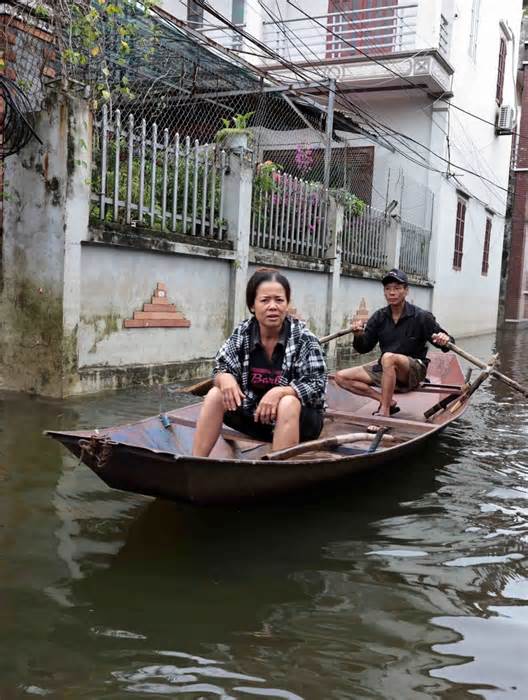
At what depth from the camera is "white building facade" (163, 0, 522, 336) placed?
45.4ft

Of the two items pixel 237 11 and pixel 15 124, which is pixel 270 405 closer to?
pixel 15 124

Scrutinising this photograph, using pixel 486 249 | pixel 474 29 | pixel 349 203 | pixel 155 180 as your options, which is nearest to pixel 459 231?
pixel 486 249

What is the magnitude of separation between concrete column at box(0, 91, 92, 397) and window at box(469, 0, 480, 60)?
13031mm

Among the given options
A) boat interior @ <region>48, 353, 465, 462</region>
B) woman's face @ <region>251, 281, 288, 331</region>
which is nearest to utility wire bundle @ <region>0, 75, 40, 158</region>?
boat interior @ <region>48, 353, 465, 462</region>

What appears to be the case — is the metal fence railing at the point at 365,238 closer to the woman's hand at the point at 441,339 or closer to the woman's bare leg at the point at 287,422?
the woman's hand at the point at 441,339

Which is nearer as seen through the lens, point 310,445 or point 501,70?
point 310,445

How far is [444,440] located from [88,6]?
211 inches

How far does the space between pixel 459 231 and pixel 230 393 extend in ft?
49.3

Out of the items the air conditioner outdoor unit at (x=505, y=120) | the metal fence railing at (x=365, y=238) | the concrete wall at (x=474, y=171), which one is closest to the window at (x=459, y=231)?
the concrete wall at (x=474, y=171)

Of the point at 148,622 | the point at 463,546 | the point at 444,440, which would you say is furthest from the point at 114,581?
the point at 444,440

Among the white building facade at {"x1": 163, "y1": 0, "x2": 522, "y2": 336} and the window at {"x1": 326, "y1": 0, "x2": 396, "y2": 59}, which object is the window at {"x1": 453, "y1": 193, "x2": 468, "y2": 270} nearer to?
the white building facade at {"x1": 163, "y1": 0, "x2": 522, "y2": 336}

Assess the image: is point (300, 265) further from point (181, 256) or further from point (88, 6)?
point (88, 6)

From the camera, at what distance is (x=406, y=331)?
586 centimetres

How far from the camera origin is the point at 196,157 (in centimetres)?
786
